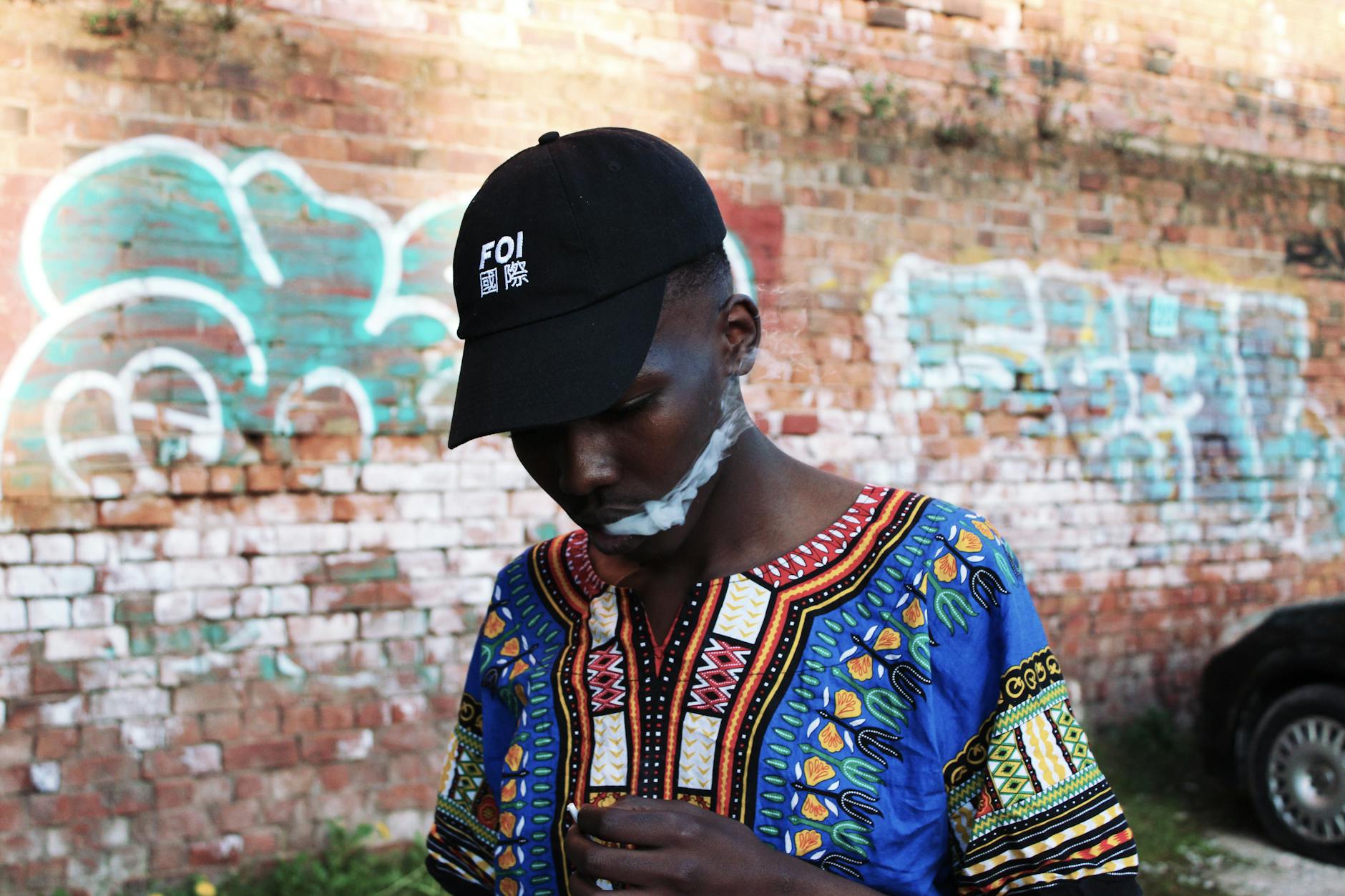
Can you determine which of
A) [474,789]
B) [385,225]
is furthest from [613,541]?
[385,225]

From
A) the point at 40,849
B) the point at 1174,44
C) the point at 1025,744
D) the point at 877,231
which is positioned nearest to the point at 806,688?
the point at 1025,744

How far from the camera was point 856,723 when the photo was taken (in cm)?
126

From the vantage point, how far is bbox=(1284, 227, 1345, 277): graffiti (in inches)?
253

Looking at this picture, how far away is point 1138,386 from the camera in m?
5.92

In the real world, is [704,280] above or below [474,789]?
above

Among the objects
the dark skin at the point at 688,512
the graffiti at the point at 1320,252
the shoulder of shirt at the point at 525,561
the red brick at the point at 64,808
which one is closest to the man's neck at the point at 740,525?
the dark skin at the point at 688,512

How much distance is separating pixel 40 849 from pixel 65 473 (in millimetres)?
1219

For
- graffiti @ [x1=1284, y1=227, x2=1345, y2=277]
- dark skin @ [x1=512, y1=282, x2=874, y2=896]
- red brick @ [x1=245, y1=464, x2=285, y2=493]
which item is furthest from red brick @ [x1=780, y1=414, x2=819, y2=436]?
dark skin @ [x1=512, y1=282, x2=874, y2=896]

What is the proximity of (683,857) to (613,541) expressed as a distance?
345mm

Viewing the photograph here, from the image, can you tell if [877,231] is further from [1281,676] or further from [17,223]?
[17,223]

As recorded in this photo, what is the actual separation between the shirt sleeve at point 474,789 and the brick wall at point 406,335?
926mm

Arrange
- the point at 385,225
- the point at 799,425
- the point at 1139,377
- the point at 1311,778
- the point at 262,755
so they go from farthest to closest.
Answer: the point at 1139,377 < the point at 799,425 < the point at 1311,778 < the point at 385,225 < the point at 262,755

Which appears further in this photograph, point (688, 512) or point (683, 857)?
point (688, 512)

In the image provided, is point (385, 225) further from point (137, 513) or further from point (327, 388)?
point (137, 513)
